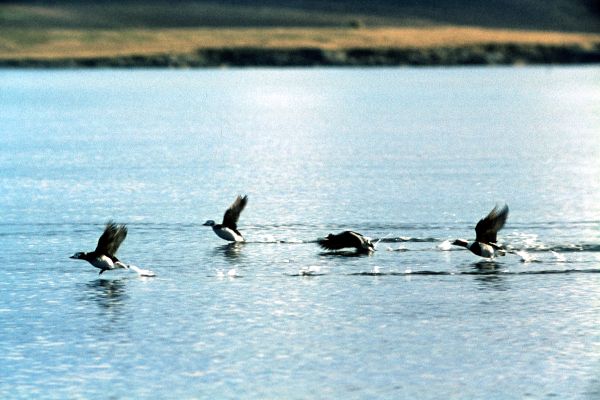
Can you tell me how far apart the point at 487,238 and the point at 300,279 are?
4556 millimetres

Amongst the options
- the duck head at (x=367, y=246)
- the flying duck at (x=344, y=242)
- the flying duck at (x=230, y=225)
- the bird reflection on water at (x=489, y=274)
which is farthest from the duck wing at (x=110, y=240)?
the bird reflection on water at (x=489, y=274)

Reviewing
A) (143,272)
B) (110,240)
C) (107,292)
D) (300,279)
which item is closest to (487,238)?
(300,279)

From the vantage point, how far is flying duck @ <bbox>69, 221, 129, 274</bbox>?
1044 inches

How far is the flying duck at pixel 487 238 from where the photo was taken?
92.1 feet

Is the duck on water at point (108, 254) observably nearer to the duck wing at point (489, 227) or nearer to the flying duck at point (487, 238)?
the flying duck at point (487, 238)

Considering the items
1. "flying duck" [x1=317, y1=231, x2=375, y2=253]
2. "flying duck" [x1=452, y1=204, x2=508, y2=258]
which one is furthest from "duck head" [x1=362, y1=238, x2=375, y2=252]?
"flying duck" [x1=452, y1=204, x2=508, y2=258]

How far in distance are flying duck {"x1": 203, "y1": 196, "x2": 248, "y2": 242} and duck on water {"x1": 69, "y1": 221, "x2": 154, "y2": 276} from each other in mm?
3269

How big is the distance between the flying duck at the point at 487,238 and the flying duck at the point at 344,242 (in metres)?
2.05

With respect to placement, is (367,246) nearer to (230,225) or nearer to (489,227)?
(489,227)

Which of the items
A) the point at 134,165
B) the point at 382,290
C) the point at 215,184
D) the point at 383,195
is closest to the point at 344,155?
the point at 134,165

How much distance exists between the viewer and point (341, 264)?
1102 inches

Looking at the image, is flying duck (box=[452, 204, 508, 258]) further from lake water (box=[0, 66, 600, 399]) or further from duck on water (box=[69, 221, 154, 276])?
duck on water (box=[69, 221, 154, 276])

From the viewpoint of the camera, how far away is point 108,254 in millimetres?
26906

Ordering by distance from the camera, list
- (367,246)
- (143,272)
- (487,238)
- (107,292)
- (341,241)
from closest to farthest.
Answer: (107,292) → (143,272) → (487,238) → (341,241) → (367,246)
